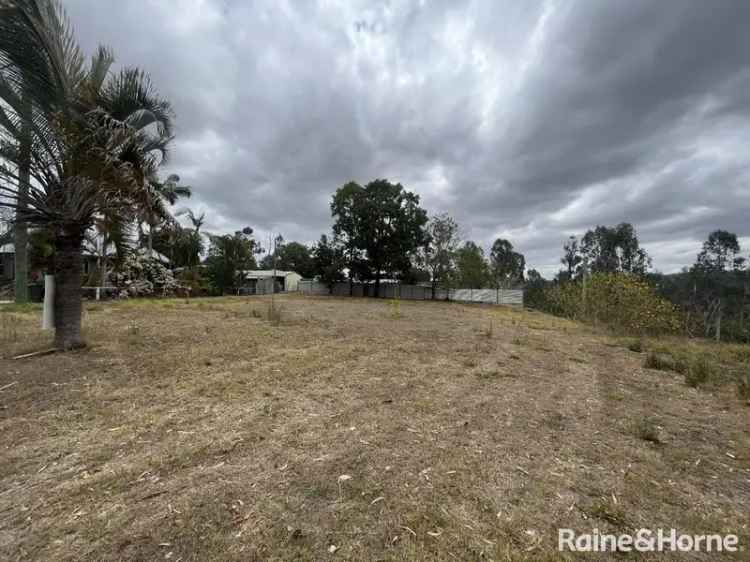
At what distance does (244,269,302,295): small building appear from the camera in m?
32.6

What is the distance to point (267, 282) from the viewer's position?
112ft

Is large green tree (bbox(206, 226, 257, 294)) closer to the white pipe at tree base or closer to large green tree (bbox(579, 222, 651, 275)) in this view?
the white pipe at tree base

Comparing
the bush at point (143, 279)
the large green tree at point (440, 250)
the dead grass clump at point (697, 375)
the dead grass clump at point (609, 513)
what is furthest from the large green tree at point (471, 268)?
the dead grass clump at point (609, 513)

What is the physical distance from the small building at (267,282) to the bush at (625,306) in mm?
25804

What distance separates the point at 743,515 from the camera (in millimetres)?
1826

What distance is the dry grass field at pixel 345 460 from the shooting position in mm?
1570

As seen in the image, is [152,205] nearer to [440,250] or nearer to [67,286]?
[67,286]

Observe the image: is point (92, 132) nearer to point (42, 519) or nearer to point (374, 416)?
point (42, 519)

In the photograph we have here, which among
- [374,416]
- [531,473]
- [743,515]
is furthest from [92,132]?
[743,515]

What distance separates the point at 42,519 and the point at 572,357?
6.91m

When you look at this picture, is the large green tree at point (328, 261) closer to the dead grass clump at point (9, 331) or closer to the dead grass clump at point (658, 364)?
the dead grass clump at point (9, 331)

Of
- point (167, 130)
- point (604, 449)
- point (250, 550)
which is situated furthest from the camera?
point (167, 130)

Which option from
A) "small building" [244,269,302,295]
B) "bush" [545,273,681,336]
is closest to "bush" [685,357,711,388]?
"bush" [545,273,681,336]

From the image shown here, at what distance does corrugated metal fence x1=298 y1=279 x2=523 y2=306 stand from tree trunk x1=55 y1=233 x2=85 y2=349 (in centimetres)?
2182
